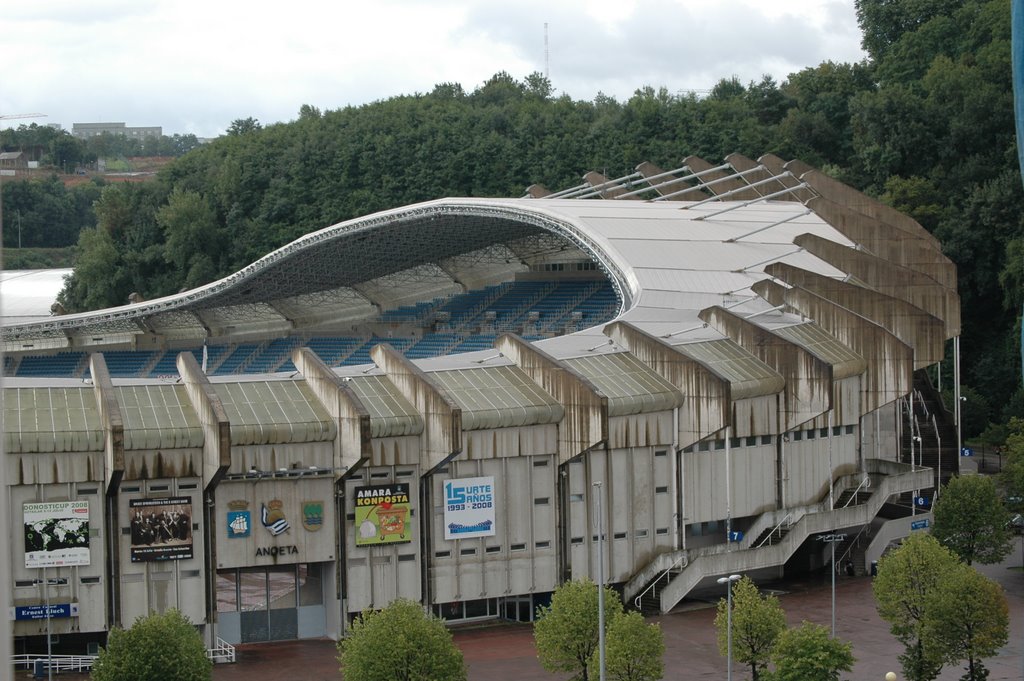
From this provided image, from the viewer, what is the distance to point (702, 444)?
53.5 metres

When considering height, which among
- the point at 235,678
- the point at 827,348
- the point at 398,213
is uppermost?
the point at 398,213

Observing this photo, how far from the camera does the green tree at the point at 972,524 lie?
5419cm

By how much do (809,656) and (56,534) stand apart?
20.9 meters

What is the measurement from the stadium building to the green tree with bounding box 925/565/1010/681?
942 cm

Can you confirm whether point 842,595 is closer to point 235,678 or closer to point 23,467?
point 235,678

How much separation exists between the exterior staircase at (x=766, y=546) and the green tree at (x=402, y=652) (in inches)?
568

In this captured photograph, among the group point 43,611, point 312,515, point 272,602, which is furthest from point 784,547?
point 43,611

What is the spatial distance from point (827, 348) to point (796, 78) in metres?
90.1

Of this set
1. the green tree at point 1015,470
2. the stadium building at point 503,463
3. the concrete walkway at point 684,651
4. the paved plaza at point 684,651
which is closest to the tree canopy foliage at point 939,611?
the paved plaza at point 684,651

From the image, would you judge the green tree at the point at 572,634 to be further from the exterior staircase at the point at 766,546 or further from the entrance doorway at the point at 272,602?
the exterior staircase at the point at 766,546

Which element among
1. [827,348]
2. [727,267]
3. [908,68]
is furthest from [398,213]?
[908,68]

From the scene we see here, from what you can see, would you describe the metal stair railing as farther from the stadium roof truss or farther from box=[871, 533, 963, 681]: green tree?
box=[871, 533, 963, 681]: green tree

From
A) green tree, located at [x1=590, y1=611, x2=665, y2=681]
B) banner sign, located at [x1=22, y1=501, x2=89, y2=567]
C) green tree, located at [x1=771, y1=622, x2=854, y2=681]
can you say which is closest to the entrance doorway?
banner sign, located at [x1=22, y1=501, x2=89, y2=567]

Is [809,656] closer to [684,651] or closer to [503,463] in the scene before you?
[684,651]
